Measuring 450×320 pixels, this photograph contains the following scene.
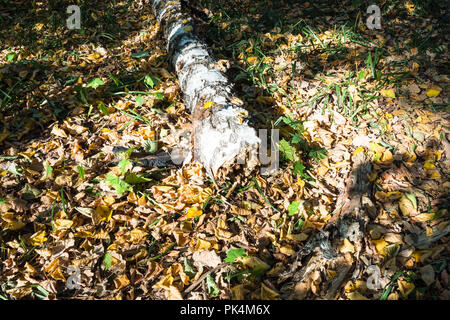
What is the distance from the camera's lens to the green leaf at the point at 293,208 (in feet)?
6.72

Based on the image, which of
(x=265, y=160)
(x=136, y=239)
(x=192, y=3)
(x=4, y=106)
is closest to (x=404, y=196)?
(x=265, y=160)

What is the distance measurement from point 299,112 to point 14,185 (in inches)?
101

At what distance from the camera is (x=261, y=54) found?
354 cm

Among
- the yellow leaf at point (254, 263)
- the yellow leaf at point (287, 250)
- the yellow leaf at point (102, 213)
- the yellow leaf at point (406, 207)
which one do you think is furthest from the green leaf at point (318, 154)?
the yellow leaf at point (102, 213)

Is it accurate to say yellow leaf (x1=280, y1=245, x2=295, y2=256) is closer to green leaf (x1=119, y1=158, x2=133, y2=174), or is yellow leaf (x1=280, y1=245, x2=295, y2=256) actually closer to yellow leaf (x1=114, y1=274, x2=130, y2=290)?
yellow leaf (x1=114, y1=274, x2=130, y2=290)

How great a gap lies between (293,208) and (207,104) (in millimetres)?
1121

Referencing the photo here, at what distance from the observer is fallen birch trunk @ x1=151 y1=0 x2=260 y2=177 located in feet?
7.16

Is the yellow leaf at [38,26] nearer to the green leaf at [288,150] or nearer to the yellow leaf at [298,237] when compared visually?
the green leaf at [288,150]

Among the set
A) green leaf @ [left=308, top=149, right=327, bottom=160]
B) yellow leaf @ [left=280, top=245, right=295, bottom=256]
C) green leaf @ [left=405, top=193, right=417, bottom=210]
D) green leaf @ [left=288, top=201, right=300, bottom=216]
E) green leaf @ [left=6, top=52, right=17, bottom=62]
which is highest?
green leaf @ [left=6, top=52, right=17, bottom=62]

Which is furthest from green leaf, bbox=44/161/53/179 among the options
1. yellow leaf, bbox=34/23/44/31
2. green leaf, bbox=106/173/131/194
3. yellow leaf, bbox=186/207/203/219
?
yellow leaf, bbox=34/23/44/31

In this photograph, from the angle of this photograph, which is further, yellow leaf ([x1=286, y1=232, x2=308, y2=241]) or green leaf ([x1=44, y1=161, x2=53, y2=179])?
green leaf ([x1=44, y1=161, x2=53, y2=179])

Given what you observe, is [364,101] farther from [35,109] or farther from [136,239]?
[35,109]

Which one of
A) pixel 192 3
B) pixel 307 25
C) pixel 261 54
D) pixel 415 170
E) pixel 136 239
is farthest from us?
pixel 192 3

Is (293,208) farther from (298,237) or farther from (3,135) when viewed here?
(3,135)
